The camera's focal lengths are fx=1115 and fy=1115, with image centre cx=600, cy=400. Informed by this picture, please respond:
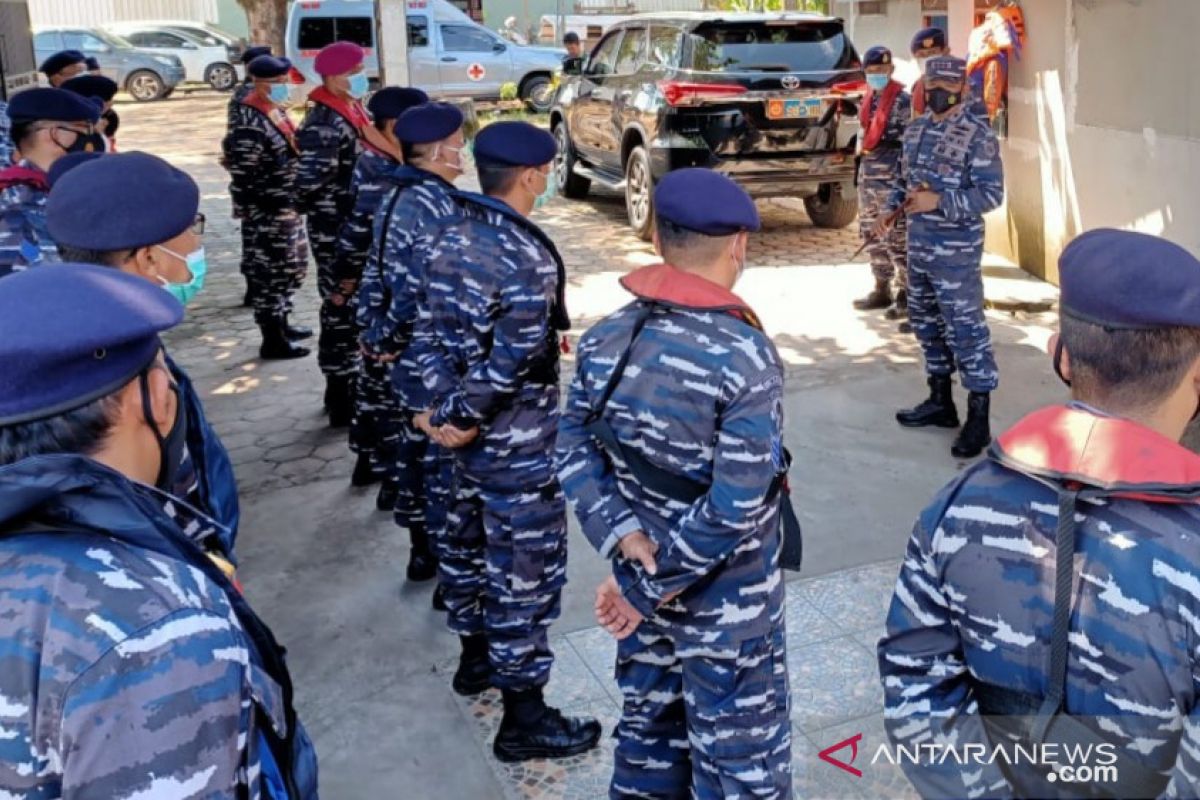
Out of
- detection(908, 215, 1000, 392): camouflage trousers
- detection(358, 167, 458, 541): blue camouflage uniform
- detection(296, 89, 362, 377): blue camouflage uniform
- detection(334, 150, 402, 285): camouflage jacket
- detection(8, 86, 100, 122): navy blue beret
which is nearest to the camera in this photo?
detection(358, 167, 458, 541): blue camouflage uniform

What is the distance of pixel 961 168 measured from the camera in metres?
5.39

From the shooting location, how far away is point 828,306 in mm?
8172

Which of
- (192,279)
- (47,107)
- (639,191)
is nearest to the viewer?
(192,279)

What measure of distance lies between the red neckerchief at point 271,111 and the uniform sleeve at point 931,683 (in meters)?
5.96

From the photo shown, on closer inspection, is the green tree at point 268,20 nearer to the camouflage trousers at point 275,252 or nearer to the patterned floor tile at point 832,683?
the camouflage trousers at point 275,252

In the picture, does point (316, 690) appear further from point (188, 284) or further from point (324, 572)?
point (188, 284)

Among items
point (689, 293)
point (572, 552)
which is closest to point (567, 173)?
point (572, 552)

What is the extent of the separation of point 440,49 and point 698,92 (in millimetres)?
11747

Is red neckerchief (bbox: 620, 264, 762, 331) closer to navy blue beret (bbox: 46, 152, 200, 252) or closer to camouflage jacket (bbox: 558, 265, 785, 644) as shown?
camouflage jacket (bbox: 558, 265, 785, 644)

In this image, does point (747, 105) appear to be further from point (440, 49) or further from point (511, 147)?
point (440, 49)

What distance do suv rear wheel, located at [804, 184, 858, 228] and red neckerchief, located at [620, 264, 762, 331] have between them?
27.0ft

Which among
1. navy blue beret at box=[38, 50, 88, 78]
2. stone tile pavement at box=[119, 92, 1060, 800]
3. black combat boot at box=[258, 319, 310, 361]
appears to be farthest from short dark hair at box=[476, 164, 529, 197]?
navy blue beret at box=[38, 50, 88, 78]

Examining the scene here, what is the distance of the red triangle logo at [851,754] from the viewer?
318cm

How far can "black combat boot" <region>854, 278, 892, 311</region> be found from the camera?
26.3 feet
